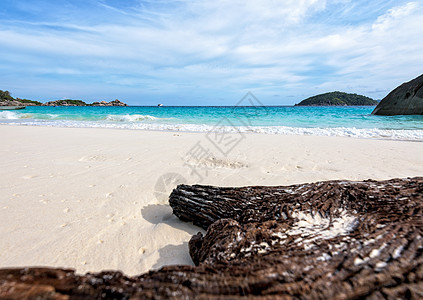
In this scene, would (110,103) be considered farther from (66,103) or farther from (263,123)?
(263,123)

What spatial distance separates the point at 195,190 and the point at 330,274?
6.11 ft

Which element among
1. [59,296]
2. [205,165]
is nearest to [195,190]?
[59,296]

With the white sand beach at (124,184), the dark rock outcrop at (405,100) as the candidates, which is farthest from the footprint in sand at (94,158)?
the dark rock outcrop at (405,100)

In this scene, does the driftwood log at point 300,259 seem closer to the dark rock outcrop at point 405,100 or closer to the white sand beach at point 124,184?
the white sand beach at point 124,184

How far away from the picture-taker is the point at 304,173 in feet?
15.2

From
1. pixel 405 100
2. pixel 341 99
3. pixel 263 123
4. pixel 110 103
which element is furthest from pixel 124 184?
pixel 110 103

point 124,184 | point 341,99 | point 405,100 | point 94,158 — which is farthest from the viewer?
point 341,99

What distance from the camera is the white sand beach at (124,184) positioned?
2.24m

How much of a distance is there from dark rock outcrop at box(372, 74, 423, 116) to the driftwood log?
1036 inches

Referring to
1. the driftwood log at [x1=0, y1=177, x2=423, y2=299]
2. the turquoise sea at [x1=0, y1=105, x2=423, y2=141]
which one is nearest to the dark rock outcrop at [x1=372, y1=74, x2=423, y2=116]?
the turquoise sea at [x1=0, y1=105, x2=423, y2=141]

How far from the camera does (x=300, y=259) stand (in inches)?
49.0

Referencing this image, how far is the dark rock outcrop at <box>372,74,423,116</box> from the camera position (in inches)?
833

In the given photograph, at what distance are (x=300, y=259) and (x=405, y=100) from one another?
29.0 metres

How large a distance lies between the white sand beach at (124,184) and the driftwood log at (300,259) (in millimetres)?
860
